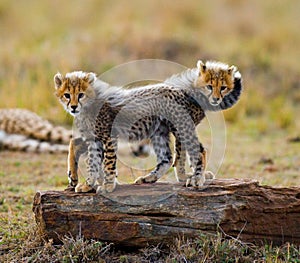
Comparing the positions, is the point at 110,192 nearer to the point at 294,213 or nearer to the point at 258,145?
the point at 294,213

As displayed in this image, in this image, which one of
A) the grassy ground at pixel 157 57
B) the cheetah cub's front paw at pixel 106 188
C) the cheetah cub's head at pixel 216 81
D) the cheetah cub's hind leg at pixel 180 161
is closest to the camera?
the grassy ground at pixel 157 57

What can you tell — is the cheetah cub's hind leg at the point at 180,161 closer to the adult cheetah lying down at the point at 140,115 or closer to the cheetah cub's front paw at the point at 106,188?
the adult cheetah lying down at the point at 140,115

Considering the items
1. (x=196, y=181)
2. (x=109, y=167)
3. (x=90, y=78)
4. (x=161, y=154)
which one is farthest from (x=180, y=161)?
(x=90, y=78)

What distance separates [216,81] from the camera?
4.64 meters

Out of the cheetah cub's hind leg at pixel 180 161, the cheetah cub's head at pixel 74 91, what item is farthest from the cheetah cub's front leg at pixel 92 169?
the cheetah cub's hind leg at pixel 180 161

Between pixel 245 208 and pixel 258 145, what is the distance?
470cm

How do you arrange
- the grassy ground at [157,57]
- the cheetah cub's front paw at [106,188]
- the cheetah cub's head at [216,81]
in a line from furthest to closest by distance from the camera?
Result: the cheetah cub's head at [216,81], the cheetah cub's front paw at [106,188], the grassy ground at [157,57]

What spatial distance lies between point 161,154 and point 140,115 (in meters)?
0.36

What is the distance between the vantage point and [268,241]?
451 centimetres

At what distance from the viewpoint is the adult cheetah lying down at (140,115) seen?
14.8 ft

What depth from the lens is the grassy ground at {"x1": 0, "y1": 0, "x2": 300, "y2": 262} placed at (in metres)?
4.40

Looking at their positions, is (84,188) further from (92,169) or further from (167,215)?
(167,215)

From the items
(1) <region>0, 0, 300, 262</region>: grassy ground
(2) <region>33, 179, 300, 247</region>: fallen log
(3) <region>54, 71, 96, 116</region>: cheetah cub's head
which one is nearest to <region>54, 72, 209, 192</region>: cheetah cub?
(3) <region>54, 71, 96, 116</region>: cheetah cub's head

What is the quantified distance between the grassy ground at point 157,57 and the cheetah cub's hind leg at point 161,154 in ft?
2.21
